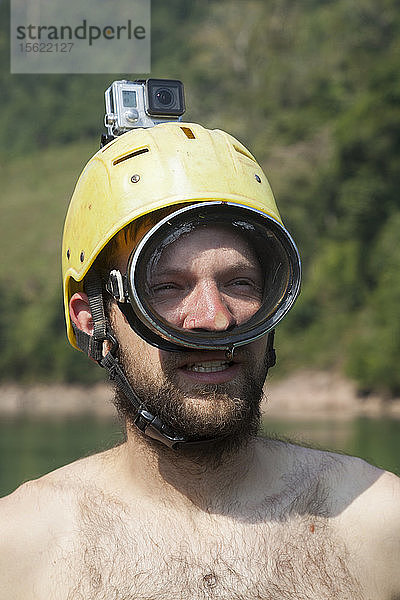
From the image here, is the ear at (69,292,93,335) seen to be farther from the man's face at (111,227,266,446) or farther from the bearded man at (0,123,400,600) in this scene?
the man's face at (111,227,266,446)

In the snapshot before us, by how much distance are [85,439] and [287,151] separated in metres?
27.7

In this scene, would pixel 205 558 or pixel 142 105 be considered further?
pixel 142 105

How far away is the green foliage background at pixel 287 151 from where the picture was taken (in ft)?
120

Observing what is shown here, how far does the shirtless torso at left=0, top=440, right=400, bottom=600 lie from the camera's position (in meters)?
2.73

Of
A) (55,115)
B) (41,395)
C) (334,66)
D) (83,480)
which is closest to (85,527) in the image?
(83,480)

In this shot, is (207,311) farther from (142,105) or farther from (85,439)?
(85,439)

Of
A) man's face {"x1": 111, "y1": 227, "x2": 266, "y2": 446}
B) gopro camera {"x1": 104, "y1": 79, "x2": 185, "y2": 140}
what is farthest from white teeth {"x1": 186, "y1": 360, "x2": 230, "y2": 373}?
gopro camera {"x1": 104, "y1": 79, "x2": 185, "y2": 140}

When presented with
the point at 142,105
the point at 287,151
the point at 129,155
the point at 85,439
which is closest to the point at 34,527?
the point at 129,155

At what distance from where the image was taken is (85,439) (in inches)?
1038

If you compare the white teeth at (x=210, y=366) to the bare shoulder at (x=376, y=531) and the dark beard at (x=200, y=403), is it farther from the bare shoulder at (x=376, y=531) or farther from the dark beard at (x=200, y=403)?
the bare shoulder at (x=376, y=531)

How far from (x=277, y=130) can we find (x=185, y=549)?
50555 millimetres

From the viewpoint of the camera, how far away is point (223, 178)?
9.64ft

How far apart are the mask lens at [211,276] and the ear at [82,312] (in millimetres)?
409

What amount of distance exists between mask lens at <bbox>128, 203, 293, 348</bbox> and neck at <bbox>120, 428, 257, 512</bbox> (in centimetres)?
42
